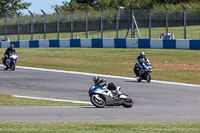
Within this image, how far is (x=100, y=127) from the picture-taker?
11414 mm

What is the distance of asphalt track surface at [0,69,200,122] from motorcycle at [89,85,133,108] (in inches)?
6.8

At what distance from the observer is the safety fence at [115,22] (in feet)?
134

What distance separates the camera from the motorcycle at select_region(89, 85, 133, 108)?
1534 centimetres

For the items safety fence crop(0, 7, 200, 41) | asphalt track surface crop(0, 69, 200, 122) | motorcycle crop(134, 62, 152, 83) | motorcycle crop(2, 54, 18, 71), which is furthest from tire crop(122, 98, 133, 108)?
safety fence crop(0, 7, 200, 41)

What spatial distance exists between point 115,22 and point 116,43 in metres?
8.04

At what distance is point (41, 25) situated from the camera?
56156 millimetres

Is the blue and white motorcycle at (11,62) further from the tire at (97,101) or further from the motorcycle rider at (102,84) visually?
the motorcycle rider at (102,84)

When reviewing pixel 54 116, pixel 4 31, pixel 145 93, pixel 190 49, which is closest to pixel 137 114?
pixel 54 116

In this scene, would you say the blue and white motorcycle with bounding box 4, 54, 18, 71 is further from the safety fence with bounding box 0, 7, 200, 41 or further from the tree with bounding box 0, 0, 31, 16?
the tree with bounding box 0, 0, 31, 16

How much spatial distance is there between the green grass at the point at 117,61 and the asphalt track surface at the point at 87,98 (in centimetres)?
239

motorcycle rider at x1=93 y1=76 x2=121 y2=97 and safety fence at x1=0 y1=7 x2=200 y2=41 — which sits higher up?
safety fence at x1=0 y1=7 x2=200 y2=41

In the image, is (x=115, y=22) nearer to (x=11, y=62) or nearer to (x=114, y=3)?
(x=11, y=62)

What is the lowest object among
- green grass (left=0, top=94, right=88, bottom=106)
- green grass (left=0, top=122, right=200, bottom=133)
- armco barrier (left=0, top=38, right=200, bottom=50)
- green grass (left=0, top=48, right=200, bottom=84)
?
green grass (left=0, top=94, right=88, bottom=106)

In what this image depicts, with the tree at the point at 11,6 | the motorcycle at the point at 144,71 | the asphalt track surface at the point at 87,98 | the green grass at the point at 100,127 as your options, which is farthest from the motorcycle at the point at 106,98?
the tree at the point at 11,6
